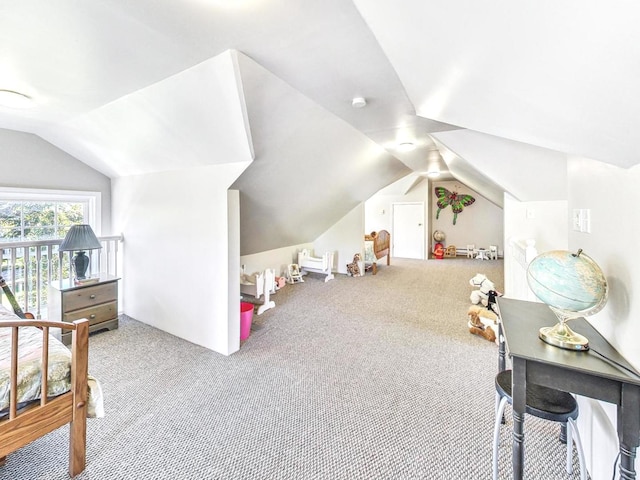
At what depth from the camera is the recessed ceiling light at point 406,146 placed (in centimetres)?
363

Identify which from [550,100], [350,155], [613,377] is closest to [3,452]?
[613,377]

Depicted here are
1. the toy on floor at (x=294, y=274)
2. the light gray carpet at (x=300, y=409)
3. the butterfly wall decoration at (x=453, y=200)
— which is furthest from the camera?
the butterfly wall decoration at (x=453, y=200)

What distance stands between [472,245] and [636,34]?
8.83 metres

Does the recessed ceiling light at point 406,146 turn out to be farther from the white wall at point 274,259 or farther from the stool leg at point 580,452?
the stool leg at point 580,452

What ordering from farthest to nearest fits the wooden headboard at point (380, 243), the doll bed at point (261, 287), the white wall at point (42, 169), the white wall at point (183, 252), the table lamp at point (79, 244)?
the wooden headboard at point (380, 243), the doll bed at point (261, 287), the white wall at point (42, 169), the table lamp at point (79, 244), the white wall at point (183, 252)

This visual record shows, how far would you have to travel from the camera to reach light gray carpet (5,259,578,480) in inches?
59.2

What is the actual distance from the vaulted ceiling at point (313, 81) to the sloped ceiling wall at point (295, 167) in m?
0.02

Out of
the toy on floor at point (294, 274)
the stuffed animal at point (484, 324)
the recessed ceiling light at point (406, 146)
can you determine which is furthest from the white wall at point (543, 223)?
the toy on floor at point (294, 274)

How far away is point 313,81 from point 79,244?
2726 millimetres

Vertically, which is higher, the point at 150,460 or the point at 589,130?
the point at 589,130

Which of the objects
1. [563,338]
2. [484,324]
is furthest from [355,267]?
[563,338]

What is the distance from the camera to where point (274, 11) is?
1.35m

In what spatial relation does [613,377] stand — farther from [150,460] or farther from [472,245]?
[472,245]

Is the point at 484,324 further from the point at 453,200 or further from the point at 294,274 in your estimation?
the point at 453,200
